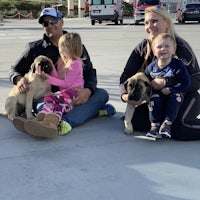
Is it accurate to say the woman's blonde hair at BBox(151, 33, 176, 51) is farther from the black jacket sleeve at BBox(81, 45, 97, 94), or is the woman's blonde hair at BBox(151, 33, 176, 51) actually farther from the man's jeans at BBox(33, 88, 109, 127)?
the man's jeans at BBox(33, 88, 109, 127)

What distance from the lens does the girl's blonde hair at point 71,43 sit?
189 inches

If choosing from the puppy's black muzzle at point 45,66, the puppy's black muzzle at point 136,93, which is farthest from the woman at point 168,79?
the puppy's black muzzle at point 45,66

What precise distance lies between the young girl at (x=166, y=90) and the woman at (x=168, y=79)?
8 cm

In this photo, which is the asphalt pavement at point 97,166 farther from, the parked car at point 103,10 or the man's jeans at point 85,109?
the parked car at point 103,10

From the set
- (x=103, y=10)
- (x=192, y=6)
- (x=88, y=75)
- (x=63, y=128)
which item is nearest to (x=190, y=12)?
(x=192, y=6)

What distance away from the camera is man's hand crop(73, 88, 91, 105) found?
4.98 m

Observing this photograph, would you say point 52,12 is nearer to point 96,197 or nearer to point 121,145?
point 121,145

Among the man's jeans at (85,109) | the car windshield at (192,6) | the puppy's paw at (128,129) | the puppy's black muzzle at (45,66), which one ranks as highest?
the car windshield at (192,6)

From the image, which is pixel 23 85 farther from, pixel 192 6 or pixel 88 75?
pixel 192 6

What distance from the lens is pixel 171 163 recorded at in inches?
155

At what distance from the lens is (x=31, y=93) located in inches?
195

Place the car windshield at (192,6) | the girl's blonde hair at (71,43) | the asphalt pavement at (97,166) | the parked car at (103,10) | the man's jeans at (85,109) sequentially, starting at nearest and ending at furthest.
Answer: the asphalt pavement at (97,166) → the girl's blonde hair at (71,43) → the man's jeans at (85,109) → the car windshield at (192,6) → the parked car at (103,10)

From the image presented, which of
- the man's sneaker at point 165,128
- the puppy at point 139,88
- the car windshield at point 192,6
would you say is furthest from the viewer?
the car windshield at point 192,6

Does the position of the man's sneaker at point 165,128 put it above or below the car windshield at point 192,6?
below
